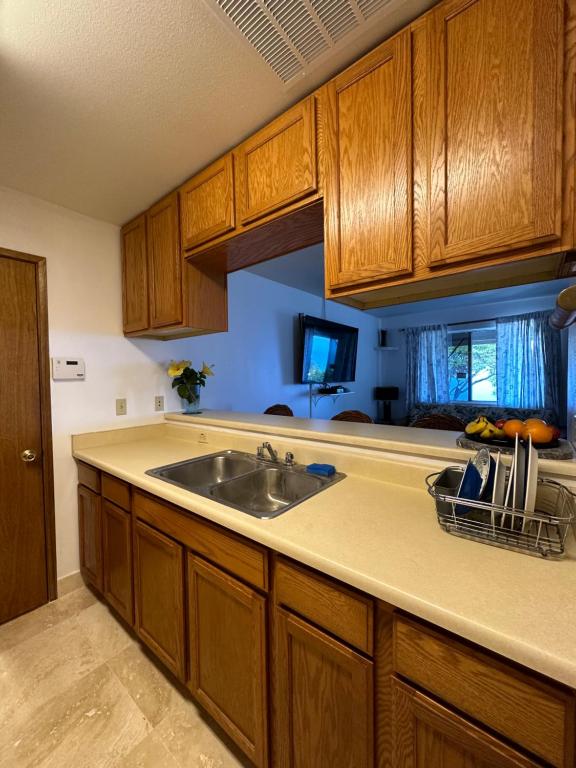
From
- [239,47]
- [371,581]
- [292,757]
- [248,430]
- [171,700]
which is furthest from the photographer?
[248,430]

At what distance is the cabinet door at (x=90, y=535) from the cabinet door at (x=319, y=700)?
1.31 metres

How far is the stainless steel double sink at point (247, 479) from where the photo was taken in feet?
4.44

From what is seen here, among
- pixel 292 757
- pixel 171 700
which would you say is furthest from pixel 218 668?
pixel 171 700

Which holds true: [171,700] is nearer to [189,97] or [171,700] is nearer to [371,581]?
[371,581]

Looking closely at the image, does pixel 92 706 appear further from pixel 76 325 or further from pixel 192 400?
pixel 76 325

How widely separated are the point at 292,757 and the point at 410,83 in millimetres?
2000

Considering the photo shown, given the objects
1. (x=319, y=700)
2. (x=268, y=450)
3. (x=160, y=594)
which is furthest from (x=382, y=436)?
(x=160, y=594)

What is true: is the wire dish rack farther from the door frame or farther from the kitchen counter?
the door frame

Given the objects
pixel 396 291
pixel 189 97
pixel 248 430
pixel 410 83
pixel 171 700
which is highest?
pixel 189 97

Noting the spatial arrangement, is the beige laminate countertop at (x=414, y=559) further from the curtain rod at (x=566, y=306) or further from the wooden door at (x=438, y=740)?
the curtain rod at (x=566, y=306)

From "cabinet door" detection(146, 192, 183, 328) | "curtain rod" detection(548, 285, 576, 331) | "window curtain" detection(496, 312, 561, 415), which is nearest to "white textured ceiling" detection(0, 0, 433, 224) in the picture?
"cabinet door" detection(146, 192, 183, 328)

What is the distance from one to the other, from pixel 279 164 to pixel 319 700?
68.8 inches

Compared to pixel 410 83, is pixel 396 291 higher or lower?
lower

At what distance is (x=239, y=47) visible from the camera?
40.9 inches
